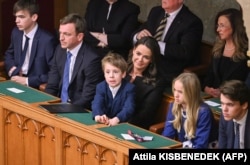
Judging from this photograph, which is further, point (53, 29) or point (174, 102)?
point (53, 29)

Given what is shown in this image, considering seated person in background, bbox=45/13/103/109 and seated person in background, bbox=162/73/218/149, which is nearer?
seated person in background, bbox=162/73/218/149

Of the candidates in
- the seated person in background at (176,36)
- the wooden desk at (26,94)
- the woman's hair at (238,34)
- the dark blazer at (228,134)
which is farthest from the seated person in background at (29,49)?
the dark blazer at (228,134)

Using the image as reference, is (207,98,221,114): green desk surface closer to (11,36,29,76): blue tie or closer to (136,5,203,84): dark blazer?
(136,5,203,84): dark blazer

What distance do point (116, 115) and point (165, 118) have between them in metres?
0.49

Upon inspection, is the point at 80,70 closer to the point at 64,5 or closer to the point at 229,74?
the point at 229,74

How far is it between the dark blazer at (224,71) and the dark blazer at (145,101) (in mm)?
770

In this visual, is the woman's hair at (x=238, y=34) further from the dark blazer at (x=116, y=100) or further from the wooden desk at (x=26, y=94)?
the wooden desk at (x=26, y=94)

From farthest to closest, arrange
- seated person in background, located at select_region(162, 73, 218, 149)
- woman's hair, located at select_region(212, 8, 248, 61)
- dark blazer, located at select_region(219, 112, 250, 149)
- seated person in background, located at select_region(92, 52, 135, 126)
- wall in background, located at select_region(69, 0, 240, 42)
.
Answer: wall in background, located at select_region(69, 0, 240, 42) → woman's hair, located at select_region(212, 8, 248, 61) → seated person in background, located at select_region(92, 52, 135, 126) → seated person in background, located at select_region(162, 73, 218, 149) → dark blazer, located at select_region(219, 112, 250, 149)

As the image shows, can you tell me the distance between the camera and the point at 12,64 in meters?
10.1

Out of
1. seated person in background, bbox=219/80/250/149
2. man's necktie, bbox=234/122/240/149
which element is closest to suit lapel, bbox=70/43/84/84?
seated person in background, bbox=219/80/250/149

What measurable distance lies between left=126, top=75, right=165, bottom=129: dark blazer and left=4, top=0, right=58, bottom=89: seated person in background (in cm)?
125

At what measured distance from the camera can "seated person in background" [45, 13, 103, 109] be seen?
9094 millimetres

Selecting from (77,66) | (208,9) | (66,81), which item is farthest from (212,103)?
(208,9)

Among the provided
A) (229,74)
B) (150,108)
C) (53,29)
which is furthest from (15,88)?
(53,29)
